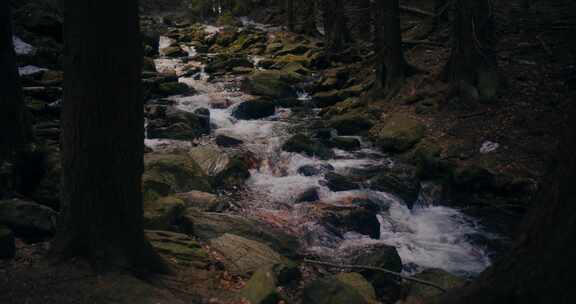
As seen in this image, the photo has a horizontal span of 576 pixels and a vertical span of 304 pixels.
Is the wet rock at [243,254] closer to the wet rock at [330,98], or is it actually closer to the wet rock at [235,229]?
the wet rock at [235,229]

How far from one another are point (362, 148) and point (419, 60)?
603 centimetres

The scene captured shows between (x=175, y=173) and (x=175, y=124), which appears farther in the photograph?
(x=175, y=124)

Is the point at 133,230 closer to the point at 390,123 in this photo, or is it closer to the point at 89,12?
the point at 89,12

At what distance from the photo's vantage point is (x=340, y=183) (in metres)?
10.8

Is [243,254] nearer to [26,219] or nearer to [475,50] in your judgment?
[26,219]

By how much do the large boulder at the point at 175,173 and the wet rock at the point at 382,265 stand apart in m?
3.62

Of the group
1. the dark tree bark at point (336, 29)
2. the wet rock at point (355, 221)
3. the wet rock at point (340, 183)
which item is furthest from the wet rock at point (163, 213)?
the dark tree bark at point (336, 29)

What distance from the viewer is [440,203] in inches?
398

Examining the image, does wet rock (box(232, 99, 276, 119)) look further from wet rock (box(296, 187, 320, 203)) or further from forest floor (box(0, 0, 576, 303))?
wet rock (box(296, 187, 320, 203))

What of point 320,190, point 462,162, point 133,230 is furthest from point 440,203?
point 133,230

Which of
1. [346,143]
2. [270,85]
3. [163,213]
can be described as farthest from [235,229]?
[270,85]

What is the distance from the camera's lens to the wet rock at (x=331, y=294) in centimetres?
546

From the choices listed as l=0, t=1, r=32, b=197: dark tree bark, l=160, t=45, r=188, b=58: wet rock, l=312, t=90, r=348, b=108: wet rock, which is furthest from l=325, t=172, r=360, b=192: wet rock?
l=160, t=45, r=188, b=58: wet rock

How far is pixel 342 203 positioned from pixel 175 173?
3423 millimetres
